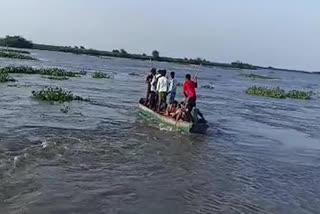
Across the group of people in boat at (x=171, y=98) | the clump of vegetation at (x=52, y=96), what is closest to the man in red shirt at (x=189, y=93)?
the group of people in boat at (x=171, y=98)

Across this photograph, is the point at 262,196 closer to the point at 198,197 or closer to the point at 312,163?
the point at 198,197

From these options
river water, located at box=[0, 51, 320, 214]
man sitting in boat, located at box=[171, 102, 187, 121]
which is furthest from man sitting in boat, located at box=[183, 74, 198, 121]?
river water, located at box=[0, 51, 320, 214]

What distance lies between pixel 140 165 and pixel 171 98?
→ 748 centimetres

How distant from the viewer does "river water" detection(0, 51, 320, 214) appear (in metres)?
10.1

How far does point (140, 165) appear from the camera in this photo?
516 inches

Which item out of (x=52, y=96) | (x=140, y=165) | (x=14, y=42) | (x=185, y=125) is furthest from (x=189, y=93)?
(x=14, y=42)

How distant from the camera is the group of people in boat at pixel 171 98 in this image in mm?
18453

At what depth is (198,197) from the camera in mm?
10859

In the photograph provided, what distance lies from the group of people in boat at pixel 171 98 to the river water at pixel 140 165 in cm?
74

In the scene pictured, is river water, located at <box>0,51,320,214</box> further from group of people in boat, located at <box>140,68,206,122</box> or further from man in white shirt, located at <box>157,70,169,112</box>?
man in white shirt, located at <box>157,70,169,112</box>

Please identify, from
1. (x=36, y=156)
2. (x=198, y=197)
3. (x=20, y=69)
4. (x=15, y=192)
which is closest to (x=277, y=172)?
(x=198, y=197)

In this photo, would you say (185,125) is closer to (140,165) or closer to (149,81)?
(149,81)

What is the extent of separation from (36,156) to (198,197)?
14.5 ft

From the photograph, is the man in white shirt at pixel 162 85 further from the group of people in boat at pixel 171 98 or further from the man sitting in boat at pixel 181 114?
the man sitting in boat at pixel 181 114
